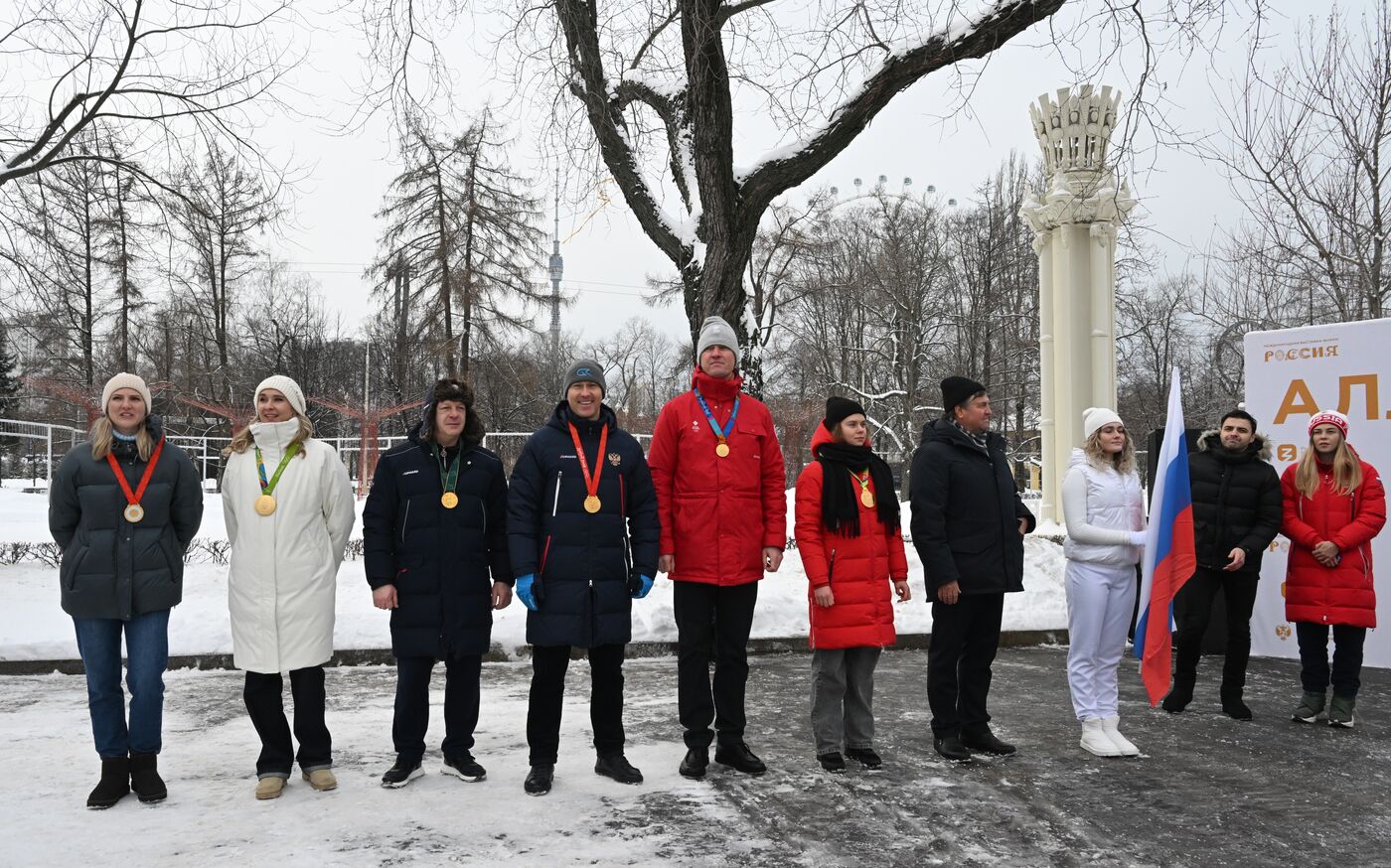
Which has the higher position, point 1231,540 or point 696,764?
point 1231,540

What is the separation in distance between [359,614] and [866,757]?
→ 225 inches

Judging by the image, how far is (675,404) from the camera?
5477 mm

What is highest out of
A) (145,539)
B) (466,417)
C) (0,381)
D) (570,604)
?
(0,381)

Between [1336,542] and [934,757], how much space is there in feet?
10.7

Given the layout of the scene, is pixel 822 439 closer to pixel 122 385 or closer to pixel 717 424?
pixel 717 424

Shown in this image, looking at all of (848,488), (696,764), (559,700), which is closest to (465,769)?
(559,700)

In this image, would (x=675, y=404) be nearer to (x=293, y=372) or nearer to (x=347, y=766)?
(x=347, y=766)

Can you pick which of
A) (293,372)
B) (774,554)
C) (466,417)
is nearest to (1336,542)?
(774,554)

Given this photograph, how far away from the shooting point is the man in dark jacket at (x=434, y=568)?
509 centimetres

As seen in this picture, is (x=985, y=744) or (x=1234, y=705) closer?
(x=985, y=744)

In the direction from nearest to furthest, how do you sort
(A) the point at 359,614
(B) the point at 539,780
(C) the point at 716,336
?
(B) the point at 539,780 < (C) the point at 716,336 < (A) the point at 359,614

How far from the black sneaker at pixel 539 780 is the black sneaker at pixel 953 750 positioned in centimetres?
221

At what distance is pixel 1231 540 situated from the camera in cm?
686

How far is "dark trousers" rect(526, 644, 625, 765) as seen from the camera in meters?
5.07
